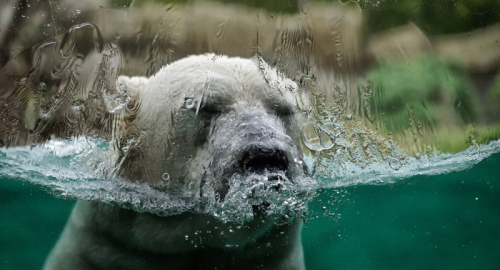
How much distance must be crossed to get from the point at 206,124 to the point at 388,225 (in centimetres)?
501

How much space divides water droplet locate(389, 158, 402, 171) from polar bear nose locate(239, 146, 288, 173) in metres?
2.27

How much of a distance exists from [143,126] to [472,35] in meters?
3.21

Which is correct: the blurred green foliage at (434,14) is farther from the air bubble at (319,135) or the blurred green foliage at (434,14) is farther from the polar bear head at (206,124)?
the polar bear head at (206,124)

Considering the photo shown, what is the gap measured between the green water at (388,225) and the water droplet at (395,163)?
0.52 metres

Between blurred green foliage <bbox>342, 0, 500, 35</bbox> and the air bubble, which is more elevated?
blurred green foliage <bbox>342, 0, 500, 35</bbox>

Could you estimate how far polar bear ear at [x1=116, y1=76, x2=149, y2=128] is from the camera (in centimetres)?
268

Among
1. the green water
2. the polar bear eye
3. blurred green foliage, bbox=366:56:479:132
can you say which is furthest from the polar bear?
blurred green foliage, bbox=366:56:479:132

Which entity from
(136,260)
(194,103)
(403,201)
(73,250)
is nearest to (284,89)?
(194,103)

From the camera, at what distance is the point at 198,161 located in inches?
95.6

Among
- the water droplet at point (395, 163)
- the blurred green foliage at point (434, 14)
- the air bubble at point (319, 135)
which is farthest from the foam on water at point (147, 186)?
the blurred green foliage at point (434, 14)

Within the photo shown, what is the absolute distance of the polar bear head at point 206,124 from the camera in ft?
7.30

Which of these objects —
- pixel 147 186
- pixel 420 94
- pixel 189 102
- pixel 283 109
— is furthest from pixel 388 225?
pixel 189 102

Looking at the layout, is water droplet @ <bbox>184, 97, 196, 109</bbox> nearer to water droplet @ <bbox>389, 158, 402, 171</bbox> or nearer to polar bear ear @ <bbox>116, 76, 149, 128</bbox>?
polar bear ear @ <bbox>116, 76, 149, 128</bbox>

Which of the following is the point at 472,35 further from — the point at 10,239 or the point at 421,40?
the point at 10,239
